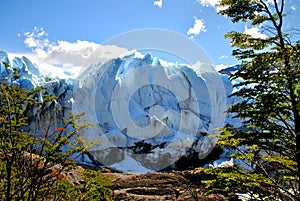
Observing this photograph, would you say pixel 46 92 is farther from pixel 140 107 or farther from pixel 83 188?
pixel 83 188

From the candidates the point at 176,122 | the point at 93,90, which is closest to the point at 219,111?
the point at 176,122

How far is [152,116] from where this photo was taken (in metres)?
22.0

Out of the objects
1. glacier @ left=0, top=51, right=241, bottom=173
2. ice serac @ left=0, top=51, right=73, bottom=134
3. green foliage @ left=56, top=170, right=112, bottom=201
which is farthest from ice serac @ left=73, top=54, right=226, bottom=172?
green foliage @ left=56, top=170, right=112, bottom=201

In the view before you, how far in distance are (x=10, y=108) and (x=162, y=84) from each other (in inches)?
855

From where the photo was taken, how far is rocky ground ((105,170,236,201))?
7.30 metres

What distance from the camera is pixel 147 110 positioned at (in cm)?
2325

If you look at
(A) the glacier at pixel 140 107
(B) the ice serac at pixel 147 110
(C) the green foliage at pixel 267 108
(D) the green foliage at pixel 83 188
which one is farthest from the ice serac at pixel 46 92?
(C) the green foliage at pixel 267 108

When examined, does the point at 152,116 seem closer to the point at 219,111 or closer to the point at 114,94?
the point at 114,94

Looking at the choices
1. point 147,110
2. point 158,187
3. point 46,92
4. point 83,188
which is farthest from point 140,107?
point 83,188

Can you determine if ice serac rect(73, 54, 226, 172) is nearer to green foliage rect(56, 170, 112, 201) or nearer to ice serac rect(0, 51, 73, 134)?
ice serac rect(0, 51, 73, 134)

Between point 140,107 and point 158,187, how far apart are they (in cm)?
1541

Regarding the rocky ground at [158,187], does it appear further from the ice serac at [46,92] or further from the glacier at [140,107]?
the ice serac at [46,92]

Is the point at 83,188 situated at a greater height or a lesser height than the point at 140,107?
lesser

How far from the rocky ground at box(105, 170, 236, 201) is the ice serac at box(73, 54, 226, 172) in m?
11.4
